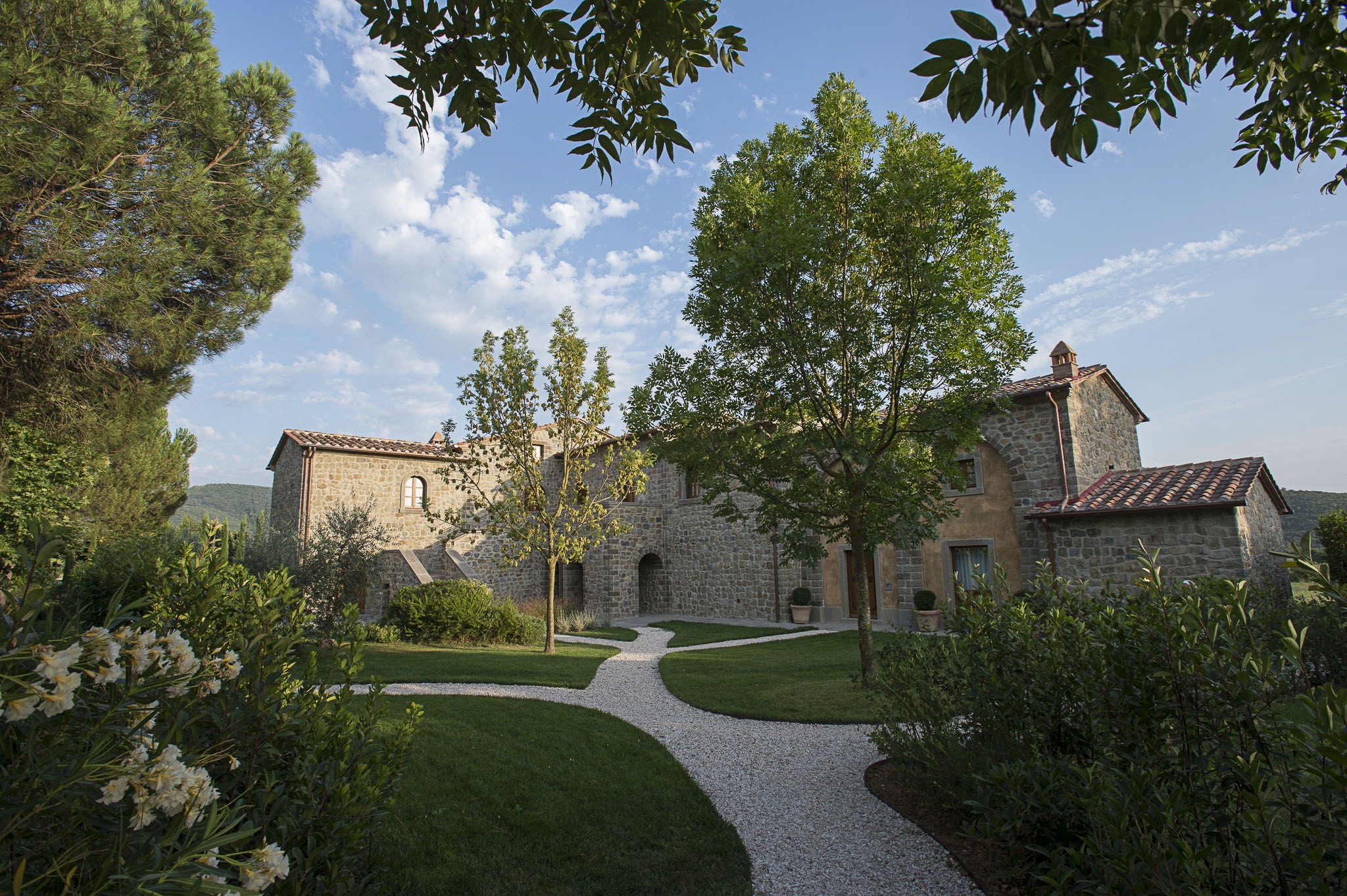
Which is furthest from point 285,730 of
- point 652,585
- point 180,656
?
point 652,585

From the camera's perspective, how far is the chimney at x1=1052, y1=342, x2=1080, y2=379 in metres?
13.9

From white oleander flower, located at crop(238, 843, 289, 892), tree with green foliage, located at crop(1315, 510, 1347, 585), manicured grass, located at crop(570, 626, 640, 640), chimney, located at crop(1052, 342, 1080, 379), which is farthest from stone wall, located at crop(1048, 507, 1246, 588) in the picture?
white oleander flower, located at crop(238, 843, 289, 892)

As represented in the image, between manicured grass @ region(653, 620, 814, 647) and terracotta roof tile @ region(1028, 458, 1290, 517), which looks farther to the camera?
manicured grass @ region(653, 620, 814, 647)

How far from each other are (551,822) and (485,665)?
653 cm

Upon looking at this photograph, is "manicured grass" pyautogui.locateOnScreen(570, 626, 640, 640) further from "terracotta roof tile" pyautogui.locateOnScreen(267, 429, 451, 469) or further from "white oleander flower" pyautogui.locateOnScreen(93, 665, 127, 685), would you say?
"white oleander flower" pyautogui.locateOnScreen(93, 665, 127, 685)

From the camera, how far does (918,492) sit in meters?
7.72

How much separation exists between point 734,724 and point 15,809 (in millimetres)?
6803

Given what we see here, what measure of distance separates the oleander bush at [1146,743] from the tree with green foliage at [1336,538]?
1497cm

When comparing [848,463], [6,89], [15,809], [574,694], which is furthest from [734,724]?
[6,89]

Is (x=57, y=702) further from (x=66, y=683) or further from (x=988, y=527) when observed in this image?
(x=988, y=527)

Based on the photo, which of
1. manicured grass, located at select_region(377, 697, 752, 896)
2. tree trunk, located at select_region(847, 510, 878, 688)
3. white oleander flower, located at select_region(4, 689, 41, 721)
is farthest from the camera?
tree trunk, located at select_region(847, 510, 878, 688)

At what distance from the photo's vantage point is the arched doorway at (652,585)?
70.3 ft

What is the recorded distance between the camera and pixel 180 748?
1.52m

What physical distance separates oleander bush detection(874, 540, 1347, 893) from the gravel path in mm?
458
